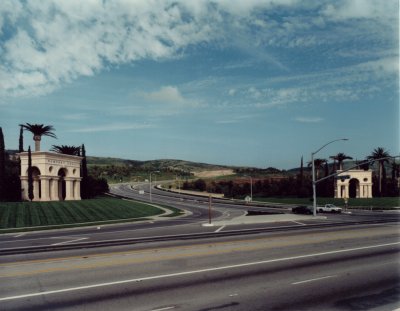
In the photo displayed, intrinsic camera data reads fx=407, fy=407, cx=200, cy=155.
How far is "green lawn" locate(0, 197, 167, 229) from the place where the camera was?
4072 centimetres

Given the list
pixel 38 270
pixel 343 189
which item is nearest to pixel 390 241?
pixel 38 270

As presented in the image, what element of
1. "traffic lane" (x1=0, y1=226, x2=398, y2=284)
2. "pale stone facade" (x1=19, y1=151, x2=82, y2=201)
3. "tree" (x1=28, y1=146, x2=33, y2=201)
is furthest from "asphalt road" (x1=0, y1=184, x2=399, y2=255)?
"pale stone facade" (x1=19, y1=151, x2=82, y2=201)

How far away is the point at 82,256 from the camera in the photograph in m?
19.7

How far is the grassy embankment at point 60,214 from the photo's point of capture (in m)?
39.8

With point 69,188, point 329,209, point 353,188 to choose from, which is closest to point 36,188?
point 69,188

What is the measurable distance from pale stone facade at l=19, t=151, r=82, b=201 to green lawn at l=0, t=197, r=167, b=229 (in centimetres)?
461

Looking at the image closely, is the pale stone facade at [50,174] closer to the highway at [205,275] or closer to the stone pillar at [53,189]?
the stone pillar at [53,189]

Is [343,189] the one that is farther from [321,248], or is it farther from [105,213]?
[321,248]

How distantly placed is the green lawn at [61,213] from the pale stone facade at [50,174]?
4.61 metres

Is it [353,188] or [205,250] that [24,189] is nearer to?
[205,250]

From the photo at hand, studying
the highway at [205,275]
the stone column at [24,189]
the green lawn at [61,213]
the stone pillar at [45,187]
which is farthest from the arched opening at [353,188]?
the highway at [205,275]

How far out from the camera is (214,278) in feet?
47.2

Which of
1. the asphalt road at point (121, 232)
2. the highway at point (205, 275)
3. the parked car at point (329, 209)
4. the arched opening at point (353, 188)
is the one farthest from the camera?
the arched opening at point (353, 188)

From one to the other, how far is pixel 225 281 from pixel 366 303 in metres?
4.57
